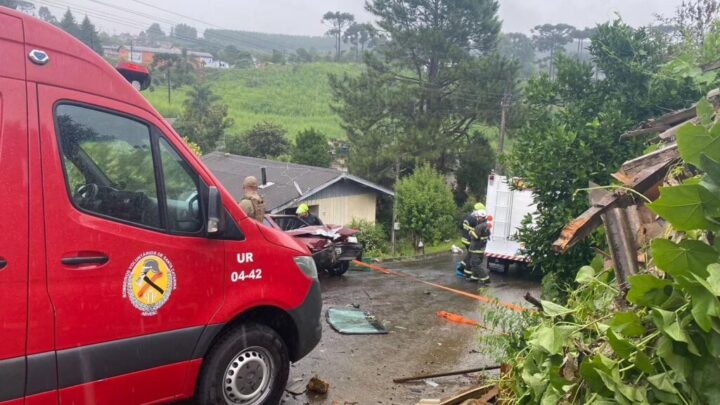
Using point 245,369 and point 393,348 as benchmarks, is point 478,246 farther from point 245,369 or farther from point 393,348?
point 245,369

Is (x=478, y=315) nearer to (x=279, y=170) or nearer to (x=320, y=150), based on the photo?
(x=279, y=170)

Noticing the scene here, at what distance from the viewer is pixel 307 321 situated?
5180mm

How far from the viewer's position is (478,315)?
9.08 m

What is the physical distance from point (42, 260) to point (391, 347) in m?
4.49

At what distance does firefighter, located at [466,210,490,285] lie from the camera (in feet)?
39.6

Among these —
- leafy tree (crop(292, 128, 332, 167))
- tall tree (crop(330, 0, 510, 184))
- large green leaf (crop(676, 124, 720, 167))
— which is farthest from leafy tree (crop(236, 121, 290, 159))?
large green leaf (crop(676, 124, 720, 167))

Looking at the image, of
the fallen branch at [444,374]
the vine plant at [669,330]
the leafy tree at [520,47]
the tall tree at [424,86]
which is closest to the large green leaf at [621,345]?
the vine plant at [669,330]

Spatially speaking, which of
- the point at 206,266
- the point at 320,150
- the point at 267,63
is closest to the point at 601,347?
the point at 206,266

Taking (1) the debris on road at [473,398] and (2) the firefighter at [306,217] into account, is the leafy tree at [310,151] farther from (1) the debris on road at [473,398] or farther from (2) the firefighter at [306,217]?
(1) the debris on road at [473,398]

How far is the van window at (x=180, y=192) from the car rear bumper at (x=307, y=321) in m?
1.24

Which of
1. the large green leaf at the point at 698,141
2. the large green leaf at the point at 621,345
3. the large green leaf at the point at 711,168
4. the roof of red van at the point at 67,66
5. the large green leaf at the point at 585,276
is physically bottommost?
the large green leaf at the point at 621,345

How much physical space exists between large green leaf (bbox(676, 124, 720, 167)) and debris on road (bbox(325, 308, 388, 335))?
5480mm

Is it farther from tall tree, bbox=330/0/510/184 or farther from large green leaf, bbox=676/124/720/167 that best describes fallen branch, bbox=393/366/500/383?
tall tree, bbox=330/0/510/184

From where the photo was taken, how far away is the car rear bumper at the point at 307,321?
16.7 ft
